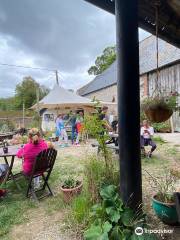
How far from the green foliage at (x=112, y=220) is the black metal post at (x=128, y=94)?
167 millimetres

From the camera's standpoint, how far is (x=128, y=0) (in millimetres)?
2244

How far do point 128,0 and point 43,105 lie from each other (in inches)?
371

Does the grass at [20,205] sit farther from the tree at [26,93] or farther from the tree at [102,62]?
the tree at [102,62]

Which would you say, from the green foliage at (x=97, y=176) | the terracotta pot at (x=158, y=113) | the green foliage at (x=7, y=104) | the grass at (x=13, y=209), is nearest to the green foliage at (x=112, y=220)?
the green foliage at (x=97, y=176)

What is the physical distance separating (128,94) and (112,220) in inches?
53.0

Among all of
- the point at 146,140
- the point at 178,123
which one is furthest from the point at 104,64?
the point at 146,140

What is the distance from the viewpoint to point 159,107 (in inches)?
103

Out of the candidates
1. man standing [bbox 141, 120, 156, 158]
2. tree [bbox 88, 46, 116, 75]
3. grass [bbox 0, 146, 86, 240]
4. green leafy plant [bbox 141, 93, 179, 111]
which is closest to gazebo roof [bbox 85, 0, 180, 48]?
green leafy plant [bbox 141, 93, 179, 111]

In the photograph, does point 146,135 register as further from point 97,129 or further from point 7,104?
point 7,104

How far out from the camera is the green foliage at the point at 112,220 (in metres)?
2.20

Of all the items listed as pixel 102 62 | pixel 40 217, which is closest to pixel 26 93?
pixel 102 62

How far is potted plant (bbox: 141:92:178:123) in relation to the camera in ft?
8.60

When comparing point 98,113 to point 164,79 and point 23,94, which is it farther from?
point 23,94

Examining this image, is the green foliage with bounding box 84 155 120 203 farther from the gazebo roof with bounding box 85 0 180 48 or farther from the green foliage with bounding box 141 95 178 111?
the gazebo roof with bounding box 85 0 180 48
